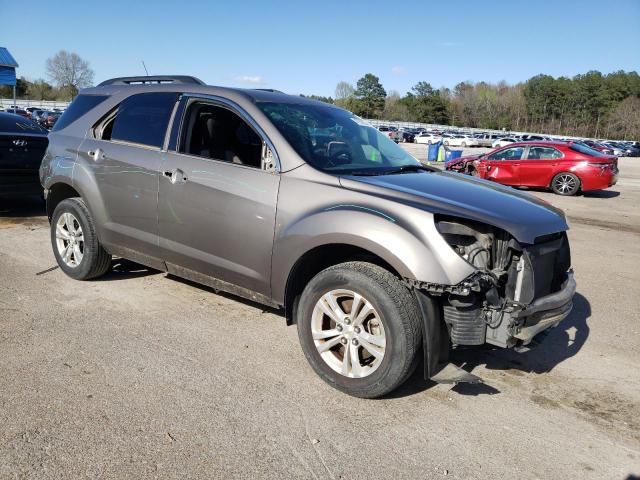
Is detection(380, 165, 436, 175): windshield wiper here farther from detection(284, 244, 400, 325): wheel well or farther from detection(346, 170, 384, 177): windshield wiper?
detection(284, 244, 400, 325): wheel well

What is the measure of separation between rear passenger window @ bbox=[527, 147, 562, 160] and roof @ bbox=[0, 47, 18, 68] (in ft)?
129

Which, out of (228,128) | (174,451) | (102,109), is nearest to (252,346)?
(174,451)

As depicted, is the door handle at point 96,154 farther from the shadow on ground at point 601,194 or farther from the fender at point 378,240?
the shadow on ground at point 601,194

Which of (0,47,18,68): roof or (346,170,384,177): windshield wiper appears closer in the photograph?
(346,170,384,177): windshield wiper

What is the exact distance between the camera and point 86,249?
207 inches

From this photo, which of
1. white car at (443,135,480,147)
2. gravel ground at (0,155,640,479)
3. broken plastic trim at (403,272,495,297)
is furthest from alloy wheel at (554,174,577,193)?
white car at (443,135,480,147)

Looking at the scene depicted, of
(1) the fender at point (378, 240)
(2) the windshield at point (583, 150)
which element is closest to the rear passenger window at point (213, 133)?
(1) the fender at point (378, 240)

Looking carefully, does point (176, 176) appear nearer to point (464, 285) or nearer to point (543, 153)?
point (464, 285)

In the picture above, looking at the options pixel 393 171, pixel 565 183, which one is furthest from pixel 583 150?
pixel 393 171

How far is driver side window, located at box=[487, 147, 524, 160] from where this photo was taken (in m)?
16.6

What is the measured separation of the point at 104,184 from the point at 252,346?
2.09 m

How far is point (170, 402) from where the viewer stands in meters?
3.28

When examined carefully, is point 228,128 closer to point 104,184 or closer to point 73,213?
point 104,184

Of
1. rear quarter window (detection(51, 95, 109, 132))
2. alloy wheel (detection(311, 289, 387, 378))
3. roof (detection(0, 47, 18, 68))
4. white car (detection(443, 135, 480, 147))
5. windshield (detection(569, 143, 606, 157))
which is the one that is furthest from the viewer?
white car (detection(443, 135, 480, 147))
